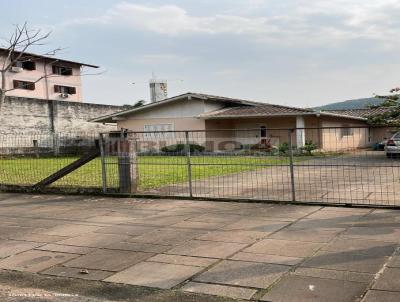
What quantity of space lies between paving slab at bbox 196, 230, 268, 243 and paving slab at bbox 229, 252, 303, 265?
27.5 inches

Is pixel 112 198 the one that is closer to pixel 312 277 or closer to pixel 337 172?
pixel 337 172

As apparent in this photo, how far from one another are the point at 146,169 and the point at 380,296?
918 cm

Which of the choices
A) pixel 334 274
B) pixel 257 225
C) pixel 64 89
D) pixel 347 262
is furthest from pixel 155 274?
pixel 64 89

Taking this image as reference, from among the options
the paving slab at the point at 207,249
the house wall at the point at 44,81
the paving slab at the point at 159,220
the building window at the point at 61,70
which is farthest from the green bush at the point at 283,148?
the building window at the point at 61,70

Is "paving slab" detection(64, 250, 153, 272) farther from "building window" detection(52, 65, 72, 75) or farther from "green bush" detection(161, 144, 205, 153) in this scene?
"building window" detection(52, 65, 72, 75)

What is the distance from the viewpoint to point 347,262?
222 inches

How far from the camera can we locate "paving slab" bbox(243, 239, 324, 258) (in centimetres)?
612

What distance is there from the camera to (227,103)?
3478 cm

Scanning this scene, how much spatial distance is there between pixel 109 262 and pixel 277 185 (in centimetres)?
712

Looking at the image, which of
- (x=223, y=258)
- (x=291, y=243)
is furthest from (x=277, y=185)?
(x=223, y=258)

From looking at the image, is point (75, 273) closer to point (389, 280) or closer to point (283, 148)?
point (389, 280)

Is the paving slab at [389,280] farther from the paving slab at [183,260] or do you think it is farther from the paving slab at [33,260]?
the paving slab at [33,260]

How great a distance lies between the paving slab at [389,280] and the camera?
4766 millimetres

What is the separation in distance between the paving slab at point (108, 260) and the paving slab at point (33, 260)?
221mm
